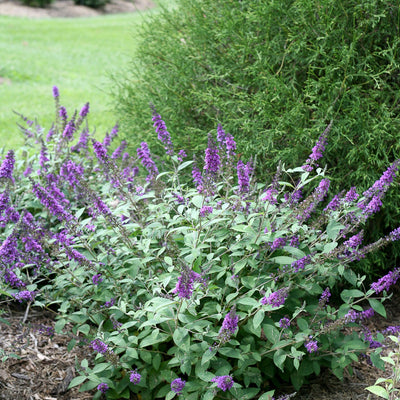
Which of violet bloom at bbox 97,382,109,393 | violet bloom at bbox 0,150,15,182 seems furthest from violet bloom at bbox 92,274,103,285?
violet bloom at bbox 0,150,15,182

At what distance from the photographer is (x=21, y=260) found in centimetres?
343

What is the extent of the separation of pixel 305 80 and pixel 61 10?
1271 inches

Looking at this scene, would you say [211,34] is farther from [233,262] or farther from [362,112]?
[233,262]

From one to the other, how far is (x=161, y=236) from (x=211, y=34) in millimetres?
2162

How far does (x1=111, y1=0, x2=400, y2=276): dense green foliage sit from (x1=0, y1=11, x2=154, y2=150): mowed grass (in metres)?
1.70

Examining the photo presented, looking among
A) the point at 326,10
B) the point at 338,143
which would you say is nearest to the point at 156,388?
the point at 338,143

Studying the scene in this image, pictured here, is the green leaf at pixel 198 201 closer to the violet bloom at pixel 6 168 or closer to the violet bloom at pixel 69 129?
the violet bloom at pixel 6 168

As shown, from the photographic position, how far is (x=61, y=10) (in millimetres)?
33031

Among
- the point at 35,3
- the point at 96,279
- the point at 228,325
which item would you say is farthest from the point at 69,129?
the point at 35,3

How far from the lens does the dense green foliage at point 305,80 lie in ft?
12.7

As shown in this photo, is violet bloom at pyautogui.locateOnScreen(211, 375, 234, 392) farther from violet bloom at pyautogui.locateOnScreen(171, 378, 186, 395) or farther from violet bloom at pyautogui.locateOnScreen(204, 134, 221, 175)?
violet bloom at pyautogui.locateOnScreen(204, 134, 221, 175)

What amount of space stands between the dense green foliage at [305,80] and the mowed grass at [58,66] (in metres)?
1.70

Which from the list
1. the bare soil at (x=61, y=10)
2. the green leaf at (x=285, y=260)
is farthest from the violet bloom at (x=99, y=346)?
the bare soil at (x=61, y=10)

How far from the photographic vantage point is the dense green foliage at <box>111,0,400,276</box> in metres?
3.87
